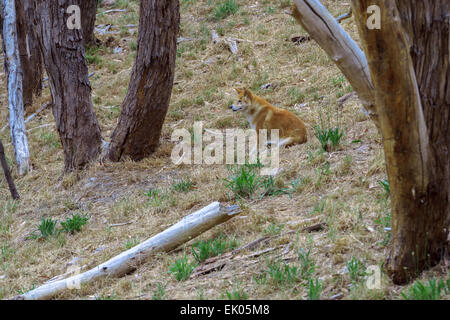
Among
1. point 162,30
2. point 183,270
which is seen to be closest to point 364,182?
point 183,270

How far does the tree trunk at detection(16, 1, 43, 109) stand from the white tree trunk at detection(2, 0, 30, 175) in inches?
116

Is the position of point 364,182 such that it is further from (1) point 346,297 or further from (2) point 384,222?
(1) point 346,297

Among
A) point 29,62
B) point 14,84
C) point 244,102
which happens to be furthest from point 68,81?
point 29,62

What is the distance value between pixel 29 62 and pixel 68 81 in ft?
17.2

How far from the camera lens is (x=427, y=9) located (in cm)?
371

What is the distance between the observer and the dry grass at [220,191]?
473 centimetres

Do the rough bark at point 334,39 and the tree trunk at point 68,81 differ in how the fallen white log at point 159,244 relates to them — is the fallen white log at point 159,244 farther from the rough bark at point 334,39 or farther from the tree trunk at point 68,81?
Result: the tree trunk at point 68,81

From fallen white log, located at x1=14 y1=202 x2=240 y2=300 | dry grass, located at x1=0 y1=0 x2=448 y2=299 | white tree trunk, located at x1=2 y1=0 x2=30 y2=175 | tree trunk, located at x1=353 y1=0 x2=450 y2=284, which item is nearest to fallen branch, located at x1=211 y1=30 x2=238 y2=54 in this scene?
dry grass, located at x1=0 y1=0 x2=448 y2=299

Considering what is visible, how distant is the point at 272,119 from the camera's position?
338 inches

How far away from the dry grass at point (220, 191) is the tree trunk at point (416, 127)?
282mm

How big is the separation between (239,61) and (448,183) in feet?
30.9

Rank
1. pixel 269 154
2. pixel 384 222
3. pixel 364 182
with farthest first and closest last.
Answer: pixel 269 154
pixel 364 182
pixel 384 222

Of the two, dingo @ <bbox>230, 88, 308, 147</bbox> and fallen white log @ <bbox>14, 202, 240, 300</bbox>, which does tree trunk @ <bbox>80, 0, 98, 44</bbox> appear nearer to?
dingo @ <bbox>230, 88, 308, 147</bbox>

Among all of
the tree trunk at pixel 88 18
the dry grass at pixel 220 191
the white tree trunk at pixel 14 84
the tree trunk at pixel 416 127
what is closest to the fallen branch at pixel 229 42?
the dry grass at pixel 220 191
